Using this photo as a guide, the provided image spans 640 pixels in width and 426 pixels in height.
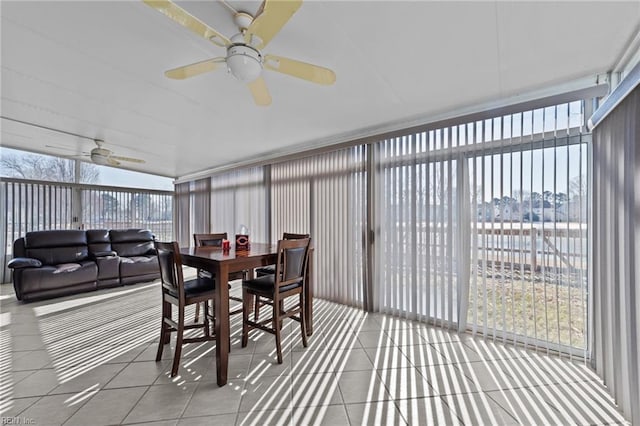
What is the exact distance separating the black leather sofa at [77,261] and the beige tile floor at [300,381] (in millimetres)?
1064

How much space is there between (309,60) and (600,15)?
5.83 feet

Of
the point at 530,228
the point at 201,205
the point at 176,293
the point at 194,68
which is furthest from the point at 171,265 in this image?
the point at 201,205

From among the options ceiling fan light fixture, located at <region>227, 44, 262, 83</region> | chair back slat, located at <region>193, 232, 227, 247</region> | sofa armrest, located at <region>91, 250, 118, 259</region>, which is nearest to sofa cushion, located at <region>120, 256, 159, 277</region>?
sofa armrest, located at <region>91, 250, 118, 259</region>

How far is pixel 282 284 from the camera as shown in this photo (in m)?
2.40

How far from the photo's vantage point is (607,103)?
71.3 inches

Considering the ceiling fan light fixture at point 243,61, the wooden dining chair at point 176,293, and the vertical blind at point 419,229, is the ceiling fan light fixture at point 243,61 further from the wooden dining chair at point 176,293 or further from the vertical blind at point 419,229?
the vertical blind at point 419,229

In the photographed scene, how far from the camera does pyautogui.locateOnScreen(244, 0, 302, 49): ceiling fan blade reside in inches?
47.8

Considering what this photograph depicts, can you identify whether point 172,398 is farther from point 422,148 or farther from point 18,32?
point 422,148

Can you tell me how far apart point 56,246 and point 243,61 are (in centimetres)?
518

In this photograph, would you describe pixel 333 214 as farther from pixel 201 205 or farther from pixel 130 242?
pixel 130 242

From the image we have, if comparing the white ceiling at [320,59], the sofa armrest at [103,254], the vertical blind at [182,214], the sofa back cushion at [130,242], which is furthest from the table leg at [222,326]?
the vertical blind at [182,214]

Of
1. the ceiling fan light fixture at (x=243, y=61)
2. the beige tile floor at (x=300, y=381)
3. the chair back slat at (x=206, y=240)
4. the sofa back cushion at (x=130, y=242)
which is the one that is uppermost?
the ceiling fan light fixture at (x=243, y=61)

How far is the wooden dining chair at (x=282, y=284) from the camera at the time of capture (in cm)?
234

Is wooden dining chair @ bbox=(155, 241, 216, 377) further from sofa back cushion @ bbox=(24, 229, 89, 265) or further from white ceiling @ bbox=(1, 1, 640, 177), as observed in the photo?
sofa back cushion @ bbox=(24, 229, 89, 265)
